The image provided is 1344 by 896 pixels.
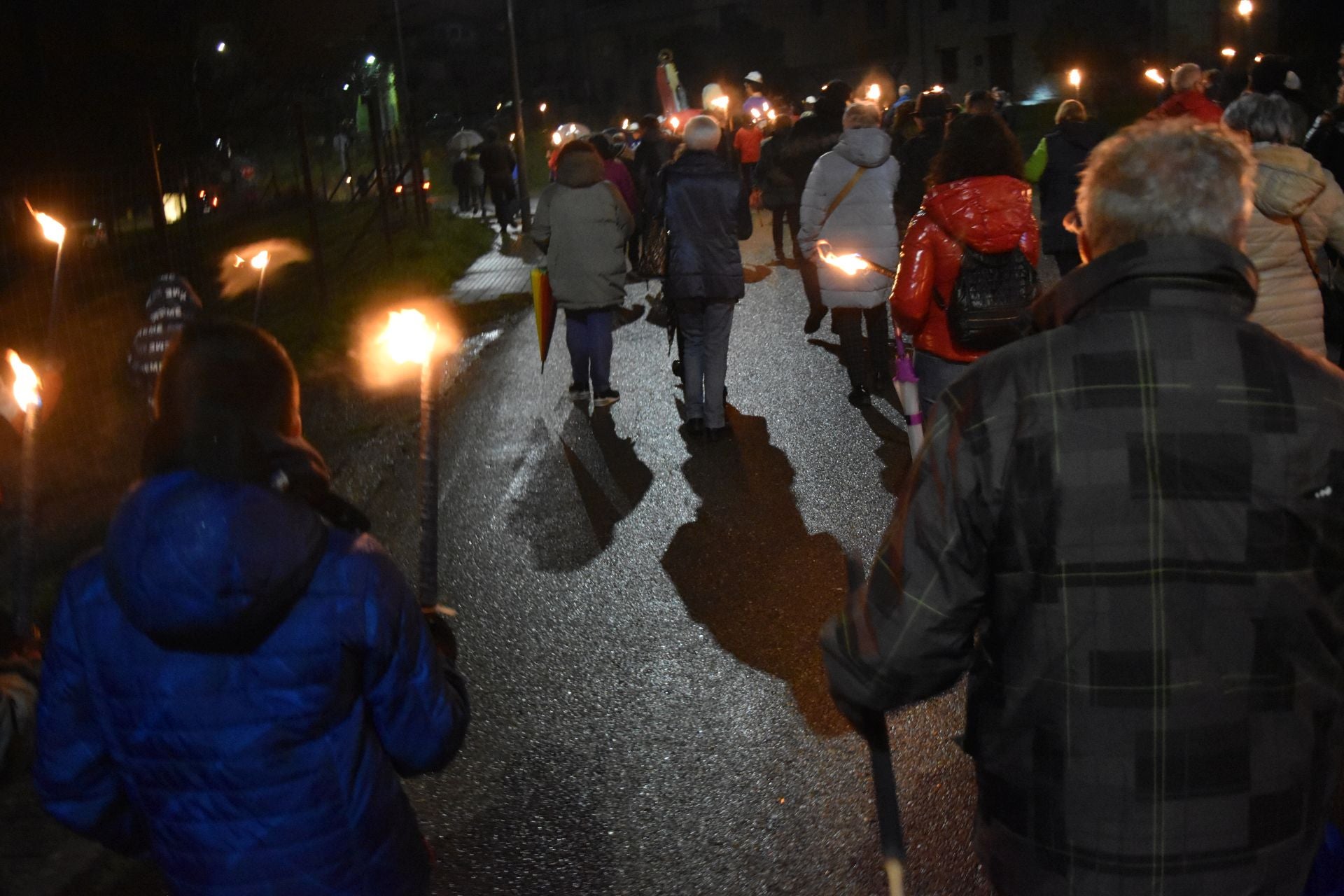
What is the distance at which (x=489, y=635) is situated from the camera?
5336mm

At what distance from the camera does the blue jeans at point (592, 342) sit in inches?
348

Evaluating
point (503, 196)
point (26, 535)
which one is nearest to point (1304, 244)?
point (26, 535)

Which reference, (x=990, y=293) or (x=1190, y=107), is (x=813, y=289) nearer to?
(x=1190, y=107)

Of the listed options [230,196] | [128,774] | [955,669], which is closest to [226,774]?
[128,774]

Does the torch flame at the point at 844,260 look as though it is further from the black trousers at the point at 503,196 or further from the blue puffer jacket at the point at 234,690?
the black trousers at the point at 503,196

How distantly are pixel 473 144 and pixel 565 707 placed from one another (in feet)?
91.3

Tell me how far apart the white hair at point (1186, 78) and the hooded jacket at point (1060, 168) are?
4.46 ft

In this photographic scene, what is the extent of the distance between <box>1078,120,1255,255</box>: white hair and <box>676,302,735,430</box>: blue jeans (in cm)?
569

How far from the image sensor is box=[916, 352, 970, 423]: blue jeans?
5.16m

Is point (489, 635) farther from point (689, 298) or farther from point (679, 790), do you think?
point (689, 298)

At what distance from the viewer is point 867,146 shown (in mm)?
7336

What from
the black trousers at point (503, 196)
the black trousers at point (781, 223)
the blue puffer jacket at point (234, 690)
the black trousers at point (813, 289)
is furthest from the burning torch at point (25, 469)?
the black trousers at point (503, 196)

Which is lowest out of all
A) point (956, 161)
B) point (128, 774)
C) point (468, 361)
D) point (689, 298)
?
point (468, 361)

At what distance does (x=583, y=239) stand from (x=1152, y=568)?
7.12m
